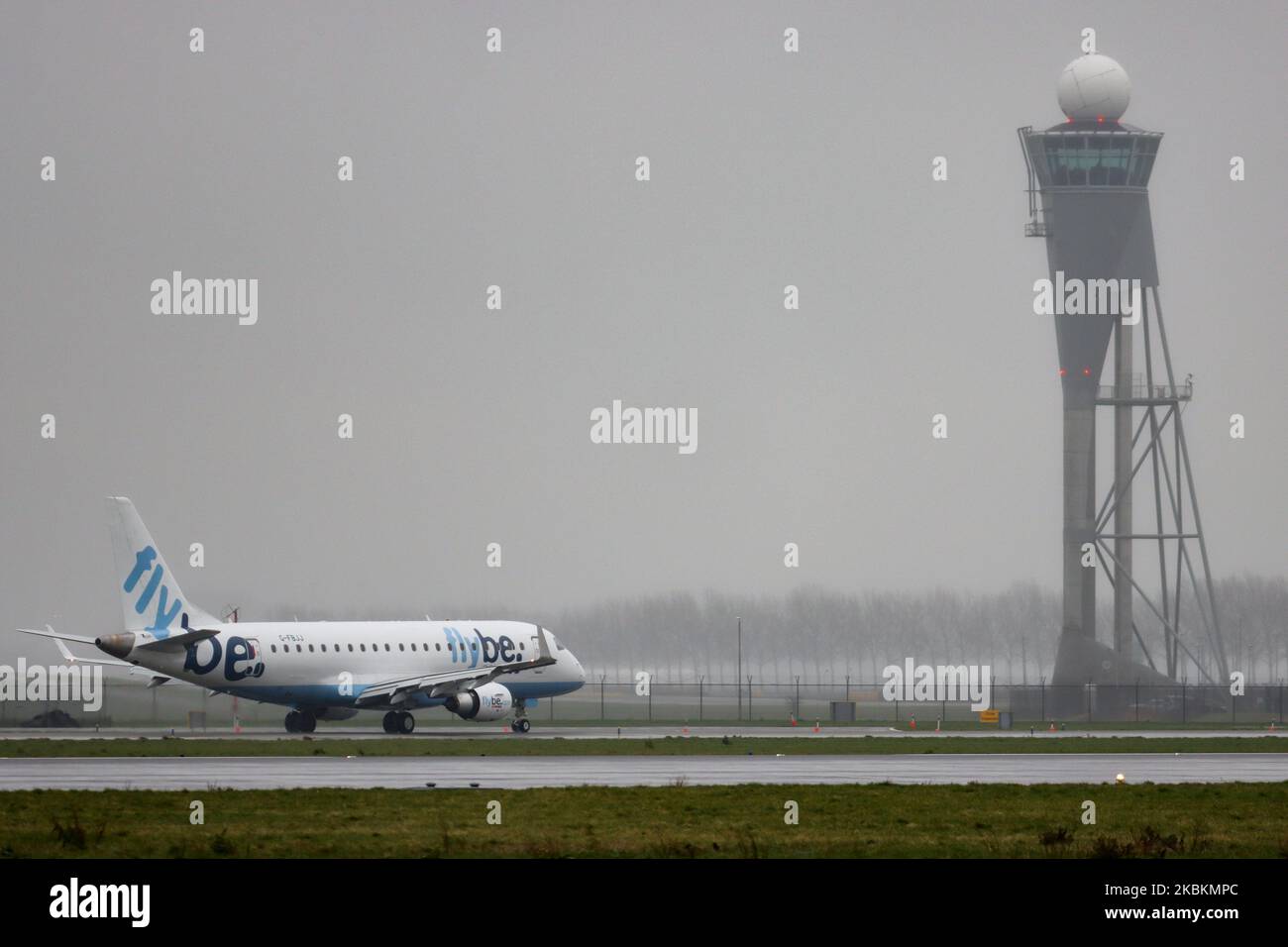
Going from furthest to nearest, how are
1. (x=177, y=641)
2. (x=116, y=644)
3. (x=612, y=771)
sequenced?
(x=177, y=641)
(x=116, y=644)
(x=612, y=771)

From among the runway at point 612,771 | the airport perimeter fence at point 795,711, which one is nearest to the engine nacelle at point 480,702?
the airport perimeter fence at point 795,711

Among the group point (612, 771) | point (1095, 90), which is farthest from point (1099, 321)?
point (612, 771)

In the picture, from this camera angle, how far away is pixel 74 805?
3619cm

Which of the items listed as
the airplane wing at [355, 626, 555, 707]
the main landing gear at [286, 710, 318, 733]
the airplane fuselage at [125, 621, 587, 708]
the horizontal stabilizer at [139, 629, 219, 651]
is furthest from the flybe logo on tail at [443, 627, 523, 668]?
the horizontal stabilizer at [139, 629, 219, 651]

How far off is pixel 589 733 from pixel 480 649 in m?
6.96

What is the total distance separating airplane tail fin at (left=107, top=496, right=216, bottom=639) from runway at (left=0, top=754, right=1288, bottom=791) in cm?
1617

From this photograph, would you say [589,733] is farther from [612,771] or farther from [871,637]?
[871,637]

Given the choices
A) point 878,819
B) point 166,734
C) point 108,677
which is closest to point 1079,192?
point 108,677

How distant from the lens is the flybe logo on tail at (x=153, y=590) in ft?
227

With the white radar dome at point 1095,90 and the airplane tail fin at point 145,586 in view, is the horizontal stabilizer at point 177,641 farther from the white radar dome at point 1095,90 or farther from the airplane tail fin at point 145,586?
the white radar dome at point 1095,90

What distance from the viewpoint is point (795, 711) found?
91812mm
